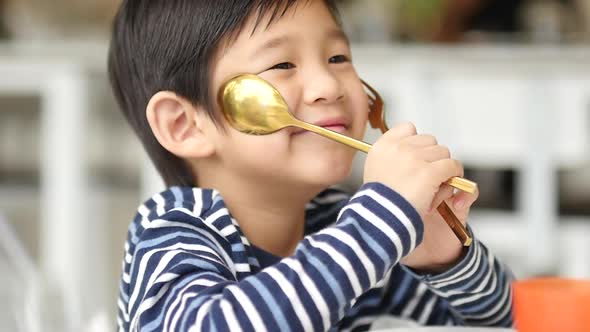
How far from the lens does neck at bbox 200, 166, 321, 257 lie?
659 millimetres

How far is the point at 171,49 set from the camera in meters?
0.65

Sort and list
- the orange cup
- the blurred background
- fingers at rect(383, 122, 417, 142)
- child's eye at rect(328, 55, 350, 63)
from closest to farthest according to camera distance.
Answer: the orange cup → fingers at rect(383, 122, 417, 142) → child's eye at rect(328, 55, 350, 63) → the blurred background

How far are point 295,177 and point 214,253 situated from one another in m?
0.09

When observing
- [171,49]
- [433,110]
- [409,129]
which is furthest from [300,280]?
[433,110]

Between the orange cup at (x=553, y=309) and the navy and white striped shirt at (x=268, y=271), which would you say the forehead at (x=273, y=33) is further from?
the orange cup at (x=553, y=309)

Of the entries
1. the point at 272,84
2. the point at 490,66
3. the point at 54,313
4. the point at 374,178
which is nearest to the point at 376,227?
the point at 374,178

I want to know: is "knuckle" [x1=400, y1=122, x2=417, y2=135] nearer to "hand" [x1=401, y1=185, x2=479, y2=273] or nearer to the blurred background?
"hand" [x1=401, y1=185, x2=479, y2=273]

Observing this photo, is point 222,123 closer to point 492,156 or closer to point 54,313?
point 54,313

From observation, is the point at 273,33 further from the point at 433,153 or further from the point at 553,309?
the point at 553,309

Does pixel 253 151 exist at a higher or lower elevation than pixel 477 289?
higher

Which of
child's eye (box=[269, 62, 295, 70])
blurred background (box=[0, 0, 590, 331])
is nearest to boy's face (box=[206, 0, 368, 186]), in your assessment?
child's eye (box=[269, 62, 295, 70])

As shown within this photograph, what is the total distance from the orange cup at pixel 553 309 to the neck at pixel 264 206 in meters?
0.22

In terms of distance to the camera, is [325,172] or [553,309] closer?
[553,309]

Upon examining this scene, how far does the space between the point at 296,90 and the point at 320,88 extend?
0.05 feet
